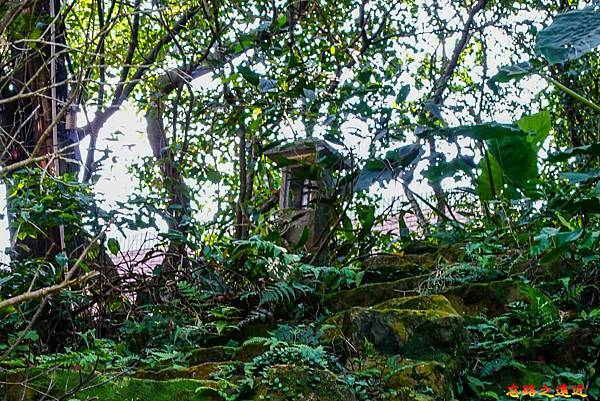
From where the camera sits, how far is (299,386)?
2146mm

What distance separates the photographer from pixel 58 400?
1.89m

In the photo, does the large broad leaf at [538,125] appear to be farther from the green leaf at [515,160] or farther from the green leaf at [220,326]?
the green leaf at [220,326]

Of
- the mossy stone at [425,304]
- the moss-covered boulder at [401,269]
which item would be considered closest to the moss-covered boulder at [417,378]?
the mossy stone at [425,304]

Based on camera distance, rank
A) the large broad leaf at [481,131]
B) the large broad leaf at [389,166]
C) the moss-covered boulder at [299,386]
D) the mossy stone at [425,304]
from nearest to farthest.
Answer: the moss-covered boulder at [299,386] → the large broad leaf at [481,131] → the mossy stone at [425,304] → the large broad leaf at [389,166]

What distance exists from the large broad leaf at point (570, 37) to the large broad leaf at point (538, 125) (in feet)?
7.61

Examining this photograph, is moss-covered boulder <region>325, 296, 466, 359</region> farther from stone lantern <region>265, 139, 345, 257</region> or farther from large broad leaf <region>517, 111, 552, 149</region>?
large broad leaf <region>517, 111, 552, 149</region>

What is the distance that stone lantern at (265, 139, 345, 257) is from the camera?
4.29m

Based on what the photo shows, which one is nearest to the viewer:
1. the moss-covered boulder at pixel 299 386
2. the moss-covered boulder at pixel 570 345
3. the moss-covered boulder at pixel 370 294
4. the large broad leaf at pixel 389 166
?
the moss-covered boulder at pixel 299 386

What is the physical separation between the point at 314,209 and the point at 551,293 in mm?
1821

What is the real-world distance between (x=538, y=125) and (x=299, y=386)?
8.89ft

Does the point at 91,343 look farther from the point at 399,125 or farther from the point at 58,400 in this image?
the point at 399,125

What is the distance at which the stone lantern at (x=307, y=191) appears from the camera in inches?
169

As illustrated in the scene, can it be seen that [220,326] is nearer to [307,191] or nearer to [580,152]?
[580,152]

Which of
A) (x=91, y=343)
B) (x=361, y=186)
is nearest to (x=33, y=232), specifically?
(x=91, y=343)
